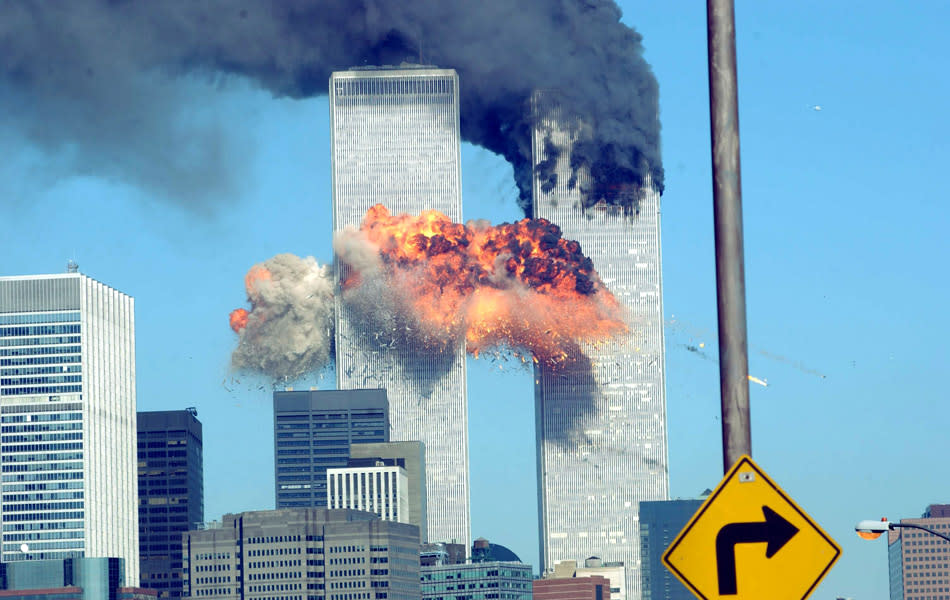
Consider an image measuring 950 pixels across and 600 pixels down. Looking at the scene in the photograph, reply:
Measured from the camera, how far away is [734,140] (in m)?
21.1

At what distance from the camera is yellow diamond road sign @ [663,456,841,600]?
20.0 m

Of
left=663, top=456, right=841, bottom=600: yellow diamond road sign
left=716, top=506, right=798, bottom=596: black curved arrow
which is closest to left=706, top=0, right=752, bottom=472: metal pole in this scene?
left=663, top=456, right=841, bottom=600: yellow diamond road sign

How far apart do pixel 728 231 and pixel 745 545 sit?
300cm

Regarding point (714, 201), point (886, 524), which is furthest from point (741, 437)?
point (886, 524)

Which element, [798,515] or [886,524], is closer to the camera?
[798,515]

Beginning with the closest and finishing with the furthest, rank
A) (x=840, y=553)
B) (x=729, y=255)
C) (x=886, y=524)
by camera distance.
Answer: (x=840, y=553), (x=729, y=255), (x=886, y=524)

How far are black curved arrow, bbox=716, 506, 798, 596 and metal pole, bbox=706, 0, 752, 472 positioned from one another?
2.13 feet

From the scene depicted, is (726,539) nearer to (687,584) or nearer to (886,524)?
(687,584)

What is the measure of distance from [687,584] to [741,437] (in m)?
1.51

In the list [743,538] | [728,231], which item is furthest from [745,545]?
[728,231]

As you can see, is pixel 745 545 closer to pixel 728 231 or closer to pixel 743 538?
pixel 743 538

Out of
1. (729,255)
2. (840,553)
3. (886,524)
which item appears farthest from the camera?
(886,524)

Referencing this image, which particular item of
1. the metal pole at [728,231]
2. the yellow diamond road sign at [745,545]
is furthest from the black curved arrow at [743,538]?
the metal pole at [728,231]

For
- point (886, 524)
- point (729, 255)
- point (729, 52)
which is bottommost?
point (886, 524)
